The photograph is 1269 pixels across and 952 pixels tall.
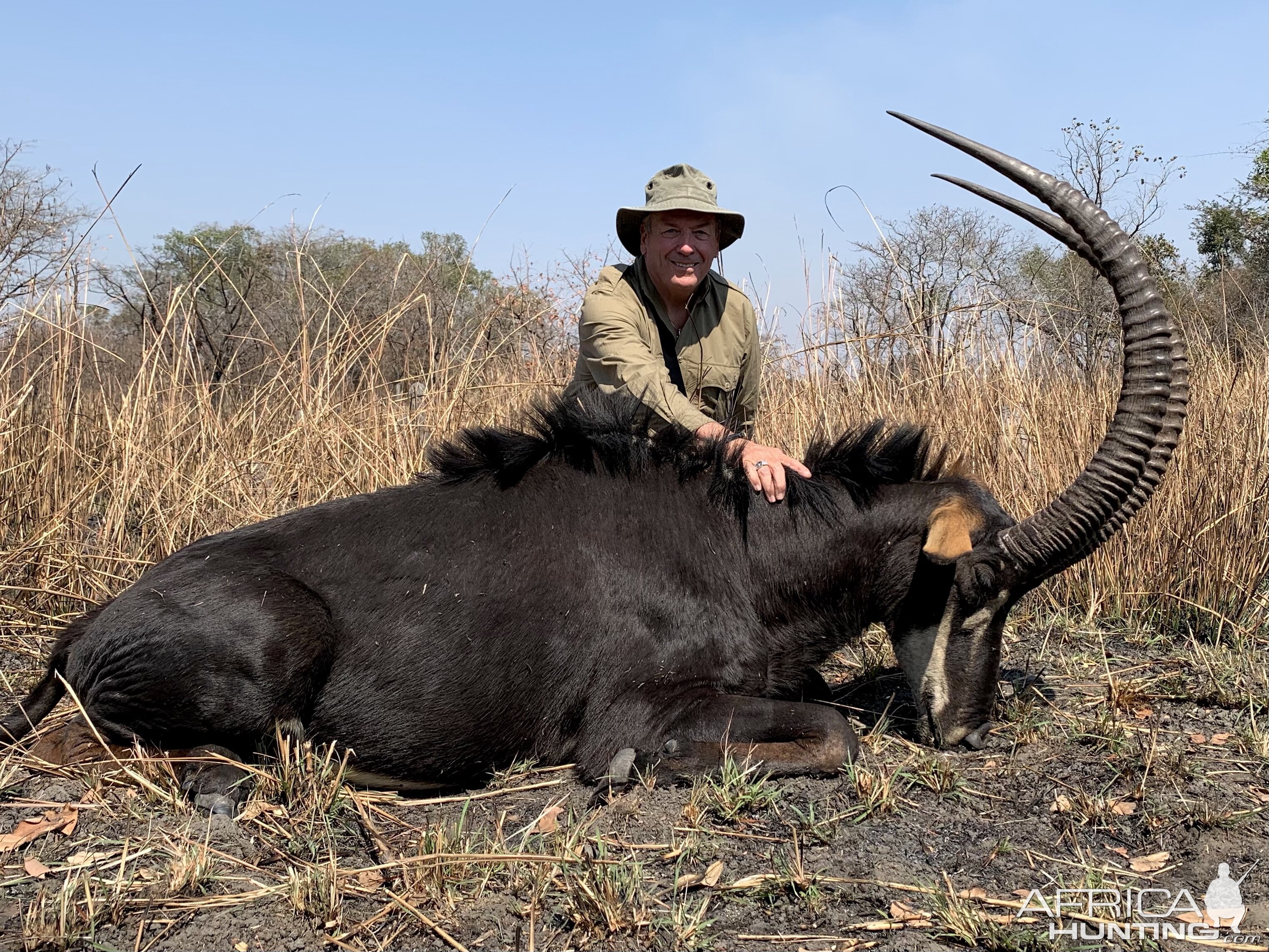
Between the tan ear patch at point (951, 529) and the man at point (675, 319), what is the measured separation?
827 mm

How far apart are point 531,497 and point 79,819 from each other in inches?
73.9

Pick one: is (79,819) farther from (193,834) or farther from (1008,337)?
(1008,337)

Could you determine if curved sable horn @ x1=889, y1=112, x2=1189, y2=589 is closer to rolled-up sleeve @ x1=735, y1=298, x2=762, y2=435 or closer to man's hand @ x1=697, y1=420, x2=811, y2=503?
man's hand @ x1=697, y1=420, x2=811, y2=503

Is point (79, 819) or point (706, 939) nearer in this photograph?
point (706, 939)

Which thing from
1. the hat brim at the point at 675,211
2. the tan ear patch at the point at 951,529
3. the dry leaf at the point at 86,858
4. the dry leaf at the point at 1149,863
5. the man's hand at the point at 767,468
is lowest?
the dry leaf at the point at 86,858

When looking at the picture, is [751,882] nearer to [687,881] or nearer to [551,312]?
[687,881]

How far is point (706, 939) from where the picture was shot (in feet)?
8.58

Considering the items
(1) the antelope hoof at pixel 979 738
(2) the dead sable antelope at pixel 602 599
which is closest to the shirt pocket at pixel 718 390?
(2) the dead sable antelope at pixel 602 599

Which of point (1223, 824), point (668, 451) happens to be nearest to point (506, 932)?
point (668, 451)

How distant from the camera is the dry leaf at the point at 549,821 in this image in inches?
129

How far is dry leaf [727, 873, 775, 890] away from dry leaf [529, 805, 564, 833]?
2.00 feet

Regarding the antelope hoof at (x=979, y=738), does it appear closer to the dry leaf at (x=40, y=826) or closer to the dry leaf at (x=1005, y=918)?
the dry leaf at (x=1005, y=918)

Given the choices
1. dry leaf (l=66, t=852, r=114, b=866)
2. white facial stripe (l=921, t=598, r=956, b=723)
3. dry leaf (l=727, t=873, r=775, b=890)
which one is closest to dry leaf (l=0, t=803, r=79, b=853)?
dry leaf (l=66, t=852, r=114, b=866)

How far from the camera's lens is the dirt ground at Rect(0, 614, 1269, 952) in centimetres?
268
